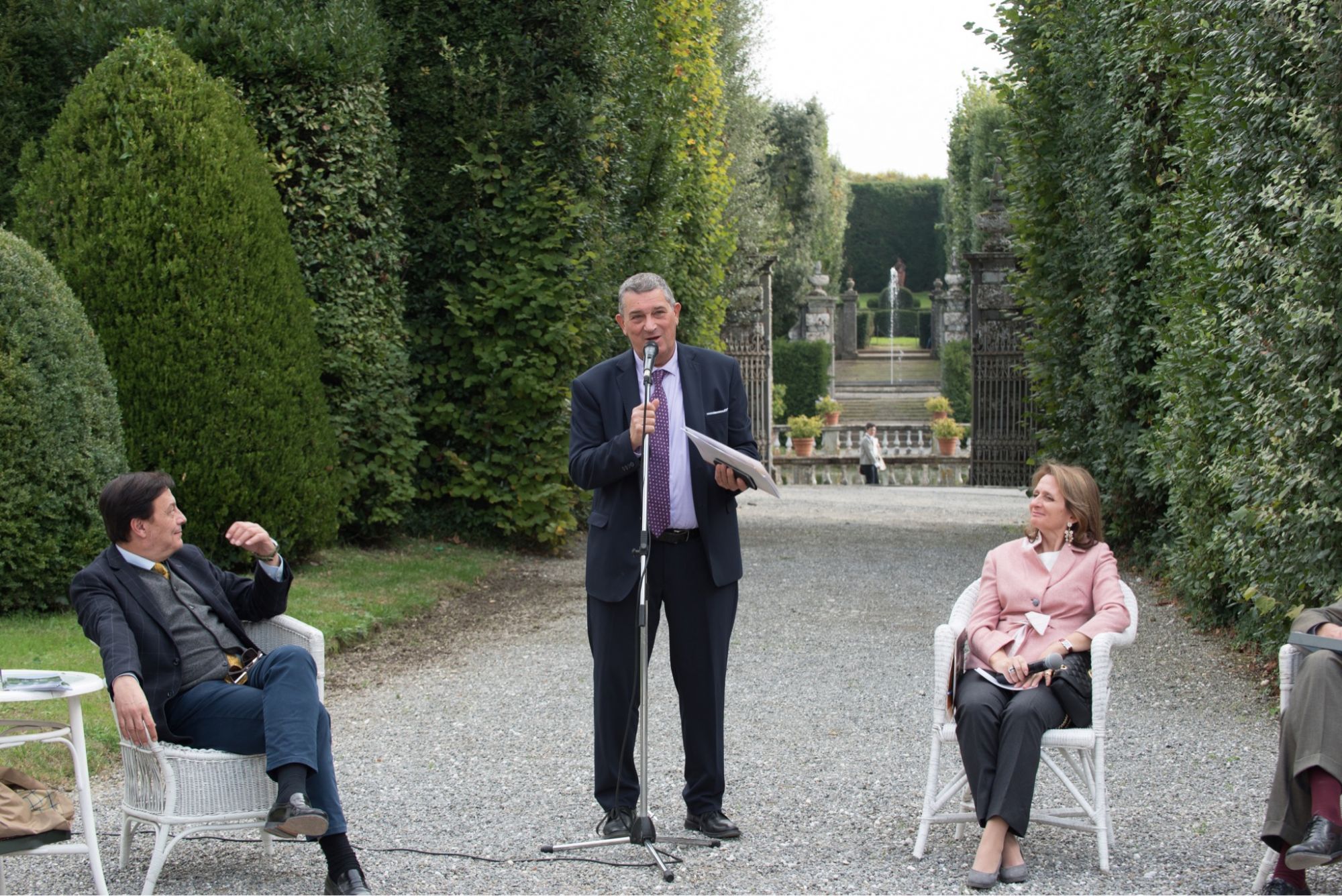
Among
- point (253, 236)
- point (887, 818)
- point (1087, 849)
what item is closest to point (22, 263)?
point (253, 236)

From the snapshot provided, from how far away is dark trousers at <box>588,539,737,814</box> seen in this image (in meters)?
4.23

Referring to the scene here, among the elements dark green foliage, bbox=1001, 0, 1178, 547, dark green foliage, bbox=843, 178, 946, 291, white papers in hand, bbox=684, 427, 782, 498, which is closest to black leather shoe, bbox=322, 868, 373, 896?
white papers in hand, bbox=684, 427, 782, 498

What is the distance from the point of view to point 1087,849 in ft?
13.7

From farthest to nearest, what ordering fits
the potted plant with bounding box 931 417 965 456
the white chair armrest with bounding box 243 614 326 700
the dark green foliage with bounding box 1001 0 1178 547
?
1. the potted plant with bounding box 931 417 965 456
2. the dark green foliage with bounding box 1001 0 1178 547
3. the white chair armrest with bounding box 243 614 326 700

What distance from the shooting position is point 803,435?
28.6 m

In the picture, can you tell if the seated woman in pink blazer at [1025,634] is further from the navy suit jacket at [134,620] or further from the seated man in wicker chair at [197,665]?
the navy suit jacket at [134,620]

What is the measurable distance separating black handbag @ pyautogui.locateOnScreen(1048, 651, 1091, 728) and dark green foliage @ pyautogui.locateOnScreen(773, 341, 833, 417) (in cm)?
3201

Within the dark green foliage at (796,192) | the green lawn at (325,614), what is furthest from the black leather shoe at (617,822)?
the dark green foliage at (796,192)

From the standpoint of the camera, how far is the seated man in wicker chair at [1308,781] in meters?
3.48

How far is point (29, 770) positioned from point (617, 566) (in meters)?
2.35

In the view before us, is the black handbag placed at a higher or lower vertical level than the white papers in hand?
lower

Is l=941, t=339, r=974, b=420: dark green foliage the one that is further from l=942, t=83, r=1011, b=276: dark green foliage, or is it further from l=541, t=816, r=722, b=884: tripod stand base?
l=541, t=816, r=722, b=884: tripod stand base

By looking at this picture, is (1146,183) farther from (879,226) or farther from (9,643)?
(879,226)

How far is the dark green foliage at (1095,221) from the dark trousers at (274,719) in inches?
258
